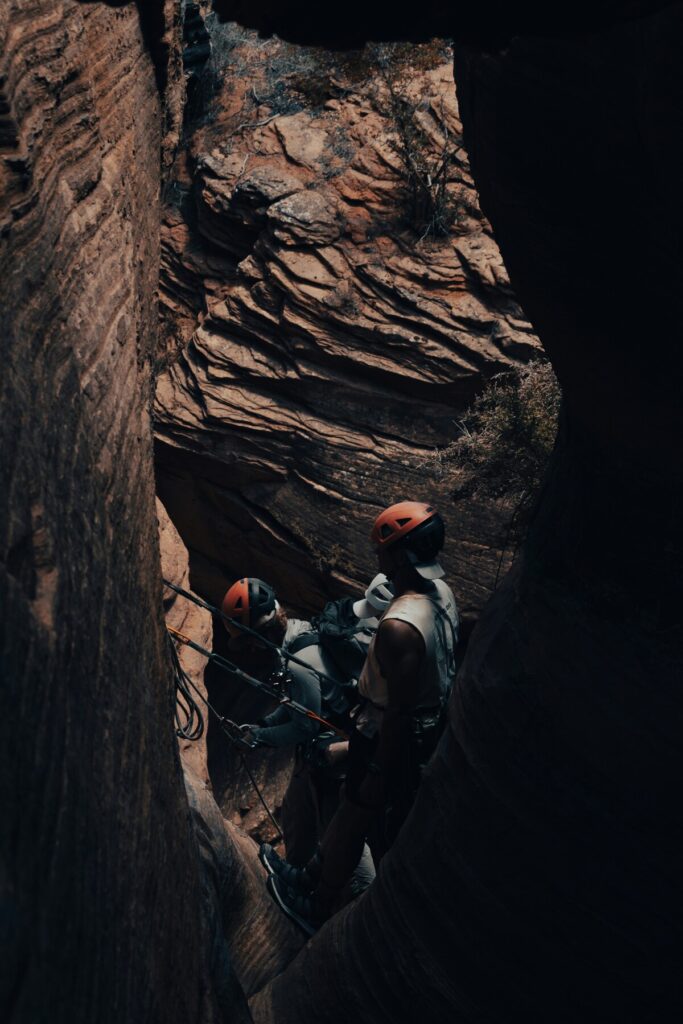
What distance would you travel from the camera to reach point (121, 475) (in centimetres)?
249

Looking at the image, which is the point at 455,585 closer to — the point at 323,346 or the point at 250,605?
the point at 323,346

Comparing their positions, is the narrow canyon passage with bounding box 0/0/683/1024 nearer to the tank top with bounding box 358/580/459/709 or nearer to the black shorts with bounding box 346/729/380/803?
the tank top with bounding box 358/580/459/709

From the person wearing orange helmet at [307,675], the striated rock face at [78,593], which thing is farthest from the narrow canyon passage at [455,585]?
the person wearing orange helmet at [307,675]

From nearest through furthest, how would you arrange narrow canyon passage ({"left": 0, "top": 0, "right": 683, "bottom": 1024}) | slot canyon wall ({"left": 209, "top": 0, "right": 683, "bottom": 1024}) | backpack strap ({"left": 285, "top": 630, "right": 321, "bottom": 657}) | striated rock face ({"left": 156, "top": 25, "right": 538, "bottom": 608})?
narrow canyon passage ({"left": 0, "top": 0, "right": 683, "bottom": 1024}) → slot canyon wall ({"left": 209, "top": 0, "right": 683, "bottom": 1024}) → backpack strap ({"left": 285, "top": 630, "right": 321, "bottom": 657}) → striated rock face ({"left": 156, "top": 25, "right": 538, "bottom": 608})

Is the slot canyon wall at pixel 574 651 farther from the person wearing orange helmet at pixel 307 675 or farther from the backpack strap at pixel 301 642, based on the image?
the backpack strap at pixel 301 642

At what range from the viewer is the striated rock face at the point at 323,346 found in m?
8.57

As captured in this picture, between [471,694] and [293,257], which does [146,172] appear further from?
[293,257]

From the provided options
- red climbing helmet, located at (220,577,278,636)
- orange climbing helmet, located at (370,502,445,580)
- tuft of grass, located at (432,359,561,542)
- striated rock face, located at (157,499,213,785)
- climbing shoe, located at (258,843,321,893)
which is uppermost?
tuft of grass, located at (432,359,561,542)

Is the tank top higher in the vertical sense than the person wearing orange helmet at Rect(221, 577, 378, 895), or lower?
higher

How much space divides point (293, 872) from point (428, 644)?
1865 mm

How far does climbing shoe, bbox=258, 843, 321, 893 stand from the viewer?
5.90m

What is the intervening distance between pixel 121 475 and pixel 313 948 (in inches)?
142

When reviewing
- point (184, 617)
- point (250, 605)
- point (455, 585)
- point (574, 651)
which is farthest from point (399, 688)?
point (455, 585)

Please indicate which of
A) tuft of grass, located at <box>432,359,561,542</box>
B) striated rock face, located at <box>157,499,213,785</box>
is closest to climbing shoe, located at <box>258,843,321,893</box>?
striated rock face, located at <box>157,499,213,785</box>
